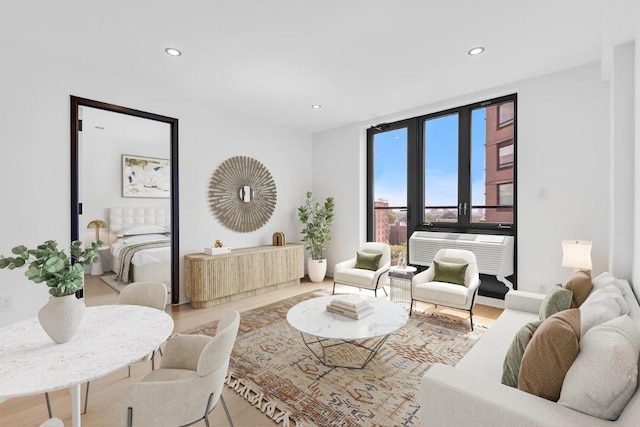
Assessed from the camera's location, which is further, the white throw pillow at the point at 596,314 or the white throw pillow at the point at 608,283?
the white throw pillow at the point at 608,283

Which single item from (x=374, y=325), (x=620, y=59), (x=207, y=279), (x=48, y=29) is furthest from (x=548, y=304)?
(x=48, y=29)

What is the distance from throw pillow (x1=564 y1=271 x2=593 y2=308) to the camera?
2.06 meters

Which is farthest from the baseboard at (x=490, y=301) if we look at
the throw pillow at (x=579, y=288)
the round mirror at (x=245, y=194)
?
the round mirror at (x=245, y=194)

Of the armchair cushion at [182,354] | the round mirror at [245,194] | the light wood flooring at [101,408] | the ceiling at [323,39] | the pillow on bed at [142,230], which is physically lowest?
the light wood flooring at [101,408]

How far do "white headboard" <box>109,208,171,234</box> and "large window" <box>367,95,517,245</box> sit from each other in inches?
138

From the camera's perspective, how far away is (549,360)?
1219 mm

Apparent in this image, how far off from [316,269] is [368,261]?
1362 millimetres

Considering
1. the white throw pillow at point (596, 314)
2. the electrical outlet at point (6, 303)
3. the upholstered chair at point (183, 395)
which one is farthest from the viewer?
the electrical outlet at point (6, 303)

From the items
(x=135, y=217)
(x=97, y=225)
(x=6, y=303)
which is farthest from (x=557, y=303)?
(x=97, y=225)

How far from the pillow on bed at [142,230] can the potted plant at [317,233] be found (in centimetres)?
231

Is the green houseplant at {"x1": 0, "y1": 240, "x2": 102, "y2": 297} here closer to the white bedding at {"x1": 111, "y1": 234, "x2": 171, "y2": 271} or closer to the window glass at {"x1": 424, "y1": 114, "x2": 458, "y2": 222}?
the white bedding at {"x1": 111, "y1": 234, "x2": 171, "y2": 271}

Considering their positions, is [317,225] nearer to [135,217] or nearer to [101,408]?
[135,217]

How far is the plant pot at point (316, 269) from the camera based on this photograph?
5277 mm

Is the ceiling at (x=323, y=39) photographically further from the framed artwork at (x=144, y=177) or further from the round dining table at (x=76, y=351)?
the round dining table at (x=76, y=351)
